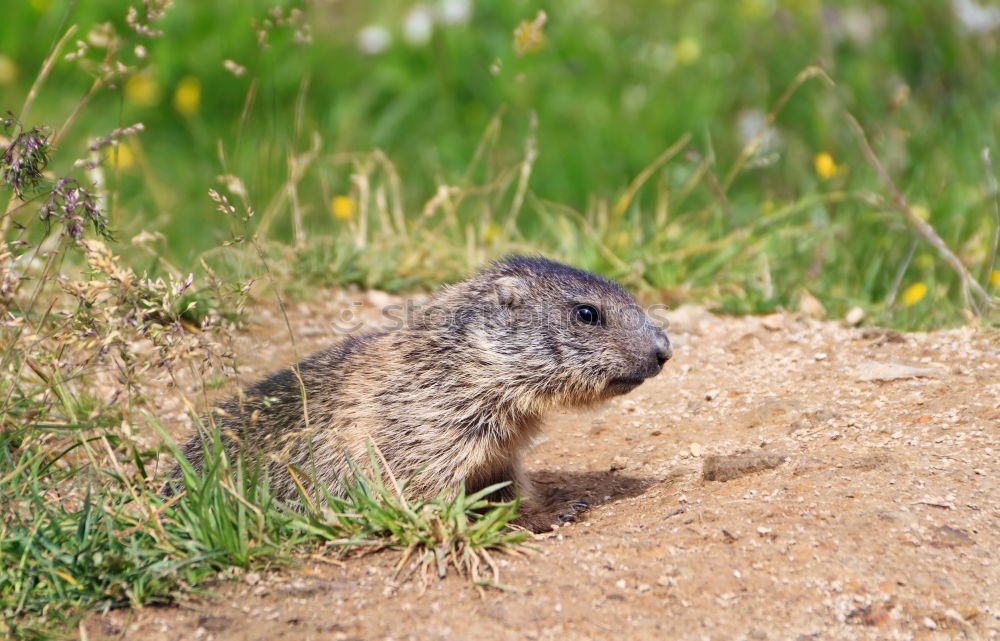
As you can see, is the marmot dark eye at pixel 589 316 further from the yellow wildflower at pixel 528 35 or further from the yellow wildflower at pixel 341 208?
the yellow wildflower at pixel 341 208

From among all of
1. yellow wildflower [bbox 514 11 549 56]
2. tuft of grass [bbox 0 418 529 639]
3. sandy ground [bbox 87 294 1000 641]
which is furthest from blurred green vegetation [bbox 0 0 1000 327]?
tuft of grass [bbox 0 418 529 639]

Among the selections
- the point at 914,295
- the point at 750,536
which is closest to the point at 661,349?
the point at 750,536

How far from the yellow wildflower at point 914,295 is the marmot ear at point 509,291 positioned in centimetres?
256

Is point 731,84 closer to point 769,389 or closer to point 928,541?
point 769,389

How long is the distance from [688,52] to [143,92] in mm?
4884

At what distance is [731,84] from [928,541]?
7.06 meters

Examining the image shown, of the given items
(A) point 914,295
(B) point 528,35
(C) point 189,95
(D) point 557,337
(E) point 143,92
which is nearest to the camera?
(D) point 557,337

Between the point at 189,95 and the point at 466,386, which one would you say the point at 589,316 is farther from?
the point at 189,95

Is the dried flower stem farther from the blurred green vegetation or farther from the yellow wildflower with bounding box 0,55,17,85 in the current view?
the yellow wildflower with bounding box 0,55,17,85

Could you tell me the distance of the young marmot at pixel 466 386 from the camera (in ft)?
14.3

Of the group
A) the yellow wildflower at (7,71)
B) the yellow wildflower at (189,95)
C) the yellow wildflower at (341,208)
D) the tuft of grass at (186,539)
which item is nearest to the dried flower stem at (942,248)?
the tuft of grass at (186,539)

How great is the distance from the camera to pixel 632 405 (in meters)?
5.38

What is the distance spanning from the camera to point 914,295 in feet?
20.2

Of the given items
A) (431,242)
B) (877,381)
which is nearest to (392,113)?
(431,242)
